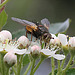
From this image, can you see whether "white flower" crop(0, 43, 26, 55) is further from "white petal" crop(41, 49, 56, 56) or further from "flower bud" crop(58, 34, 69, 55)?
"flower bud" crop(58, 34, 69, 55)

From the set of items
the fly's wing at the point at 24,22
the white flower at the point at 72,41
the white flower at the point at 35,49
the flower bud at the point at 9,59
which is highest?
the fly's wing at the point at 24,22

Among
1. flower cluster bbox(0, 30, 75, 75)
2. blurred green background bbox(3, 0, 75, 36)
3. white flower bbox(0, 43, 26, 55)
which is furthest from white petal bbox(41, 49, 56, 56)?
blurred green background bbox(3, 0, 75, 36)

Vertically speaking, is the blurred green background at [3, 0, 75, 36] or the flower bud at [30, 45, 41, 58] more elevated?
the blurred green background at [3, 0, 75, 36]

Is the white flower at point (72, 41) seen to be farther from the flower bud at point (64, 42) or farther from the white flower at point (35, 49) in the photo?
the white flower at point (35, 49)

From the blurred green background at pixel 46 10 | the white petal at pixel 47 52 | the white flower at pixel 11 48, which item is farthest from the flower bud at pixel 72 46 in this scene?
the blurred green background at pixel 46 10

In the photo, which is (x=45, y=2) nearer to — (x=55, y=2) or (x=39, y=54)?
(x=55, y=2)

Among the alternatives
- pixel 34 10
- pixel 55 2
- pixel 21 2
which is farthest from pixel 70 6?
Answer: pixel 21 2
